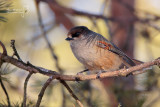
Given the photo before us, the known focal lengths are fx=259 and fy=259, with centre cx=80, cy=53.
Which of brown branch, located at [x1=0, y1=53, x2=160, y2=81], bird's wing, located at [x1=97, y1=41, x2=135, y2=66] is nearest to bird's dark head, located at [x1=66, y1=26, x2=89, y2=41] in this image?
bird's wing, located at [x1=97, y1=41, x2=135, y2=66]

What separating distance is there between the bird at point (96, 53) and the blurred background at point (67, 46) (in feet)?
1.00

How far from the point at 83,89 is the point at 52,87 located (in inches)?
21.0

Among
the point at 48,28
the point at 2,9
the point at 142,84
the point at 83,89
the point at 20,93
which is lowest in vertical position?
the point at 20,93

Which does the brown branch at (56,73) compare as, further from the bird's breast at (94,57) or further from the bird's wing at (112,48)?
the bird's wing at (112,48)

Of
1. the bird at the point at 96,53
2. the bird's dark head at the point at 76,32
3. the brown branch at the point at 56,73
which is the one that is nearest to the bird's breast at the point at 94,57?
the bird at the point at 96,53

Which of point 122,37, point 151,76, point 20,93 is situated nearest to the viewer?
point 151,76

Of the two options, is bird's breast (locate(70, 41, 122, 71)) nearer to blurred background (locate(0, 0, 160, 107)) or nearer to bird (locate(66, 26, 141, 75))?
bird (locate(66, 26, 141, 75))

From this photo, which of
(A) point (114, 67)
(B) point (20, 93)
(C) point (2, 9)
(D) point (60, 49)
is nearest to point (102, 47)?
(A) point (114, 67)

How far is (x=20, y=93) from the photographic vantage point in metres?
5.05

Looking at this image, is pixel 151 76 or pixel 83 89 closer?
pixel 151 76

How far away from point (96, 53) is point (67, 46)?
3.74 m

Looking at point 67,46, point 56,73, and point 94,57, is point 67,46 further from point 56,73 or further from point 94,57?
Answer: point 56,73

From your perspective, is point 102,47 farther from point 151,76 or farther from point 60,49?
point 60,49

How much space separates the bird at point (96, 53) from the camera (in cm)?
349
